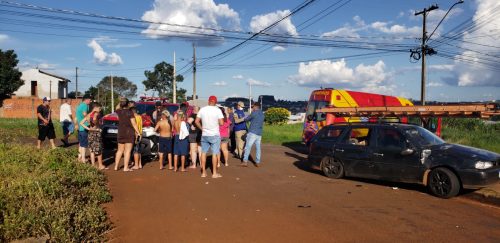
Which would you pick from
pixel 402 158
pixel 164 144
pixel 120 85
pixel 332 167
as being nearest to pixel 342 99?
pixel 332 167

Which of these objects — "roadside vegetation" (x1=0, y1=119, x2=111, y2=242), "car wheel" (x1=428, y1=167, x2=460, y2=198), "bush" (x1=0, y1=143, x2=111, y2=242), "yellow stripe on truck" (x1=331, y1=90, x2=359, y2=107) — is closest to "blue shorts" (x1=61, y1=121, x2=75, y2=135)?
"roadside vegetation" (x1=0, y1=119, x2=111, y2=242)

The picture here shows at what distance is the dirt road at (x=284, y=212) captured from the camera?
5.38 m

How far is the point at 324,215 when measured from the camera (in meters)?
6.34

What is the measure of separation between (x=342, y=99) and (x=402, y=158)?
8.34m

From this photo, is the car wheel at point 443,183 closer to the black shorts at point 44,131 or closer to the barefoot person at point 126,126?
the barefoot person at point 126,126

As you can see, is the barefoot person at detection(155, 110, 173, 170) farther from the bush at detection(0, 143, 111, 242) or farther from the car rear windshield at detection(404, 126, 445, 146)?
the car rear windshield at detection(404, 126, 445, 146)

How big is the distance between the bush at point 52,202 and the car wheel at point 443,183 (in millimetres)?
5825

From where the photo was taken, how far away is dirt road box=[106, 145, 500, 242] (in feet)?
17.6

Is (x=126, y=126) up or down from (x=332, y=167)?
up

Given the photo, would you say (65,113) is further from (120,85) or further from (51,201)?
(120,85)

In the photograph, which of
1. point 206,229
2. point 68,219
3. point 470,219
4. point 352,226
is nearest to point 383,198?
point 470,219

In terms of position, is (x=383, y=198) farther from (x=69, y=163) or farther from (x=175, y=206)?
(x=69, y=163)

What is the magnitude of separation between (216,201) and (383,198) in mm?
3031

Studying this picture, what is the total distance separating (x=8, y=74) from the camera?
155ft
